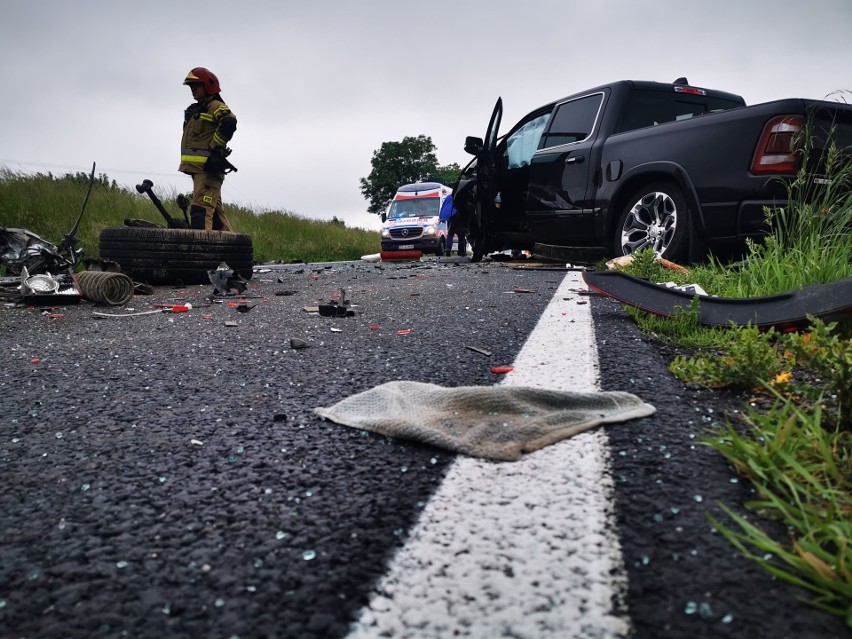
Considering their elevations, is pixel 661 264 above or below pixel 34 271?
above

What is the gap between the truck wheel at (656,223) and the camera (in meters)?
5.58

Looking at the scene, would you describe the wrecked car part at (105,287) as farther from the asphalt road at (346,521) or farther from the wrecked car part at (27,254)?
the asphalt road at (346,521)

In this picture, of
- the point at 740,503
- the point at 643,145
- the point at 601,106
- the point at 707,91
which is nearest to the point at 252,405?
the point at 740,503

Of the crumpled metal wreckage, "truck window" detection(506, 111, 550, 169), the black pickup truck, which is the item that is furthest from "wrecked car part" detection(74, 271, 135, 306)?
A: "truck window" detection(506, 111, 550, 169)

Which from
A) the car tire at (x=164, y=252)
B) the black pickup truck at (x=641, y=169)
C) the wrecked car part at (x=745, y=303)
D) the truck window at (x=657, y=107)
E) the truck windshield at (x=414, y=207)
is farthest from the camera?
the truck windshield at (x=414, y=207)

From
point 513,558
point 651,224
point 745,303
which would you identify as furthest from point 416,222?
point 513,558

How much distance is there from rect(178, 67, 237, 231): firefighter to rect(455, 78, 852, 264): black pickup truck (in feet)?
11.1

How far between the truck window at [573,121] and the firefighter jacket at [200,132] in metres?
4.03

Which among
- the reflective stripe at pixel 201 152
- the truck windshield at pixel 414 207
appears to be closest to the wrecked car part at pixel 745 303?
the reflective stripe at pixel 201 152

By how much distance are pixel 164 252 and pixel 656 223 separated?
4.95 metres

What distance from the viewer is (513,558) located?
3.50 feet

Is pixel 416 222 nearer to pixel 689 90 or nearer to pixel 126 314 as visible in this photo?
pixel 689 90

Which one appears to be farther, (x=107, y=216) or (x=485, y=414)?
(x=107, y=216)

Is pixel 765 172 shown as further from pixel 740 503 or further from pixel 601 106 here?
pixel 740 503
